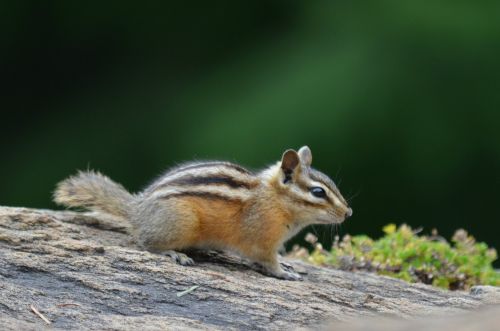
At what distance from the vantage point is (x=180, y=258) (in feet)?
18.9

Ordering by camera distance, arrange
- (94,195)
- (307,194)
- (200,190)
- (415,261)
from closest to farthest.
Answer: (200,190) < (307,194) < (94,195) < (415,261)

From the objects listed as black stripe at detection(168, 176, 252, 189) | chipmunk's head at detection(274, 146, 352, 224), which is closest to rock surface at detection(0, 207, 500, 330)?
chipmunk's head at detection(274, 146, 352, 224)

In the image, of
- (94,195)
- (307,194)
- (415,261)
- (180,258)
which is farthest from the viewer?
(415,261)

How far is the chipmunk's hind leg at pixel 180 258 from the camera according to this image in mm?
5727

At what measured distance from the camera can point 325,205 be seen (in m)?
6.16

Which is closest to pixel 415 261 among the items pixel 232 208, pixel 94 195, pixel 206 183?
pixel 232 208

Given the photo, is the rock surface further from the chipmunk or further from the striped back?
the striped back

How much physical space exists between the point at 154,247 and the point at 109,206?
57 cm

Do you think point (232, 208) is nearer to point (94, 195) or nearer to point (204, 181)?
point (204, 181)

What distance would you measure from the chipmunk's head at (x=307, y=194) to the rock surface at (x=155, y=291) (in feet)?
1.10

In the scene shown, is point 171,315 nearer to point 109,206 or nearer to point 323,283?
point 323,283

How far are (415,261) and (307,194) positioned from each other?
1.14 m

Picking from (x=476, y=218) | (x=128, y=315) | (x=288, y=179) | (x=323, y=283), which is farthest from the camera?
(x=476, y=218)

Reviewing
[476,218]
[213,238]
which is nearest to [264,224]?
[213,238]
